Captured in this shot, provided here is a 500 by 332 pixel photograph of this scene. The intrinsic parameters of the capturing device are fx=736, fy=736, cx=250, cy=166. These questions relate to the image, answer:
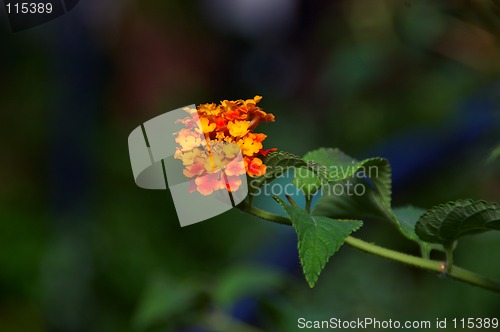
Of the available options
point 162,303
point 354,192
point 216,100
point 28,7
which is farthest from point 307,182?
point 216,100

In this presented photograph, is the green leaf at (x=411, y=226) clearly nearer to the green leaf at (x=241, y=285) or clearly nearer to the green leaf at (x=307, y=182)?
the green leaf at (x=307, y=182)

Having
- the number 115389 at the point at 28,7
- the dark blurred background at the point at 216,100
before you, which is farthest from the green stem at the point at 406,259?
the number 115389 at the point at 28,7

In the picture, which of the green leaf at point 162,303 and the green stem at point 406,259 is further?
the green leaf at point 162,303

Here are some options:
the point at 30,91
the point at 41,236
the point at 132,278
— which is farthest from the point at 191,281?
the point at 30,91

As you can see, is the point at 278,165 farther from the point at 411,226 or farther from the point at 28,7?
the point at 28,7

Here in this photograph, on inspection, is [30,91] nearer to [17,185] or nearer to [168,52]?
[17,185]

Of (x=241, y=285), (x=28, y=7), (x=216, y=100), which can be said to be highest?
(x=28, y=7)

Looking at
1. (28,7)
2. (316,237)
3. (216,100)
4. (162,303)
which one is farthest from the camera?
(216,100)
